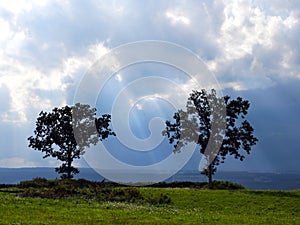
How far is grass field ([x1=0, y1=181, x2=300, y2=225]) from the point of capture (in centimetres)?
2519

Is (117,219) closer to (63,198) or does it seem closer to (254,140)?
(63,198)

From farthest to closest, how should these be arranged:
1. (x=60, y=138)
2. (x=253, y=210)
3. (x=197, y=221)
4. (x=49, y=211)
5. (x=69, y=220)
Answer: (x=60, y=138) → (x=253, y=210) → (x=49, y=211) → (x=197, y=221) → (x=69, y=220)

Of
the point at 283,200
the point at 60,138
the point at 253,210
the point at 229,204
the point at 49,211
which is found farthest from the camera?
the point at 60,138

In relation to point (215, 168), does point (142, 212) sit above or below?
below

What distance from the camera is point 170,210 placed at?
106ft

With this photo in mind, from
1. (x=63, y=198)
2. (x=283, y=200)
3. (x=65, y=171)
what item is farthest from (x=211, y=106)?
(x=63, y=198)

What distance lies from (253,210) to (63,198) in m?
16.4

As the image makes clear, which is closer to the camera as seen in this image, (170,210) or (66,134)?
(170,210)

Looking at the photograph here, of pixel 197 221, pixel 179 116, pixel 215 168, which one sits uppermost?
pixel 179 116

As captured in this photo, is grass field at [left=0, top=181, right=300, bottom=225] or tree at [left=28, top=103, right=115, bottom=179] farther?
tree at [left=28, top=103, right=115, bottom=179]

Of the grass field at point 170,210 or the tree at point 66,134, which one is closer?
the grass field at point 170,210

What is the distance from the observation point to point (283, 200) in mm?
41625

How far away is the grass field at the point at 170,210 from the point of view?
25.2 metres

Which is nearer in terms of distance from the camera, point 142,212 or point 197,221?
point 197,221
